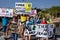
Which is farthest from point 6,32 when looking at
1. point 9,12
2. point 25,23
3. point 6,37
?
point 9,12

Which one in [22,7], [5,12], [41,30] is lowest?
[41,30]

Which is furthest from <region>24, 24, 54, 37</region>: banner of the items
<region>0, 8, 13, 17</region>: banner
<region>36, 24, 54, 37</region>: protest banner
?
<region>0, 8, 13, 17</region>: banner

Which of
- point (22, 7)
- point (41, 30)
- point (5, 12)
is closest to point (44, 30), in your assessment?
point (41, 30)

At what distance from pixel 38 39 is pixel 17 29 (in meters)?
2.18

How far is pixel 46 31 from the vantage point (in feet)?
45.6

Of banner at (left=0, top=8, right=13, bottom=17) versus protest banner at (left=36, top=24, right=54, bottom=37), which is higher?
banner at (left=0, top=8, right=13, bottom=17)

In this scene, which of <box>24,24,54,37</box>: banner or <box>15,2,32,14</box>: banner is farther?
<box>15,2,32,14</box>: banner

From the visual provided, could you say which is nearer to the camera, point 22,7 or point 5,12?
point 22,7

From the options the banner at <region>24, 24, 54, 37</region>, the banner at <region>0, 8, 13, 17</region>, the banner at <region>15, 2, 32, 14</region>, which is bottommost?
the banner at <region>24, 24, 54, 37</region>

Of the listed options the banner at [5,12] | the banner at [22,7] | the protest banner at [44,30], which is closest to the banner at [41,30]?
the protest banner at [44,30]

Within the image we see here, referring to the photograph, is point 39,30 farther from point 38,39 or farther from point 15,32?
point 15,32

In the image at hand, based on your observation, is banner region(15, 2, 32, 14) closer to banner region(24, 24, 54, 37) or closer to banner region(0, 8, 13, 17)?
banner region(0, 8, 13, 17)

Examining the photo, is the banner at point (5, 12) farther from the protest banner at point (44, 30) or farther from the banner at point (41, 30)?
the protest banner at point (44, 30)

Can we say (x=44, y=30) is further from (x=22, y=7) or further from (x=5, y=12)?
(x=5, y=12)
